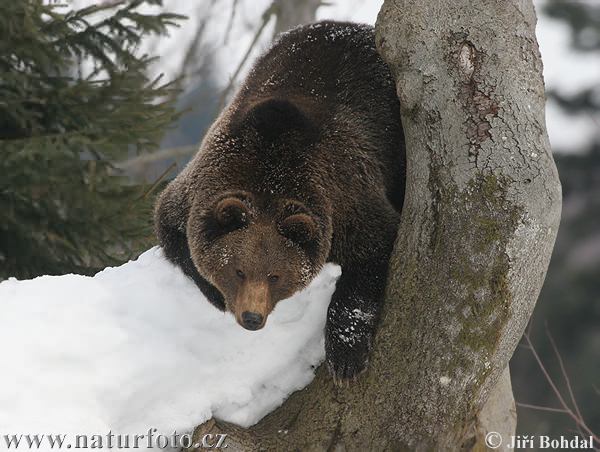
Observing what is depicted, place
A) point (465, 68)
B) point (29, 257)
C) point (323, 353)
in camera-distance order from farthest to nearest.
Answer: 1. point (29, 257)
2. point (323, 353)
3. point (465, 68)

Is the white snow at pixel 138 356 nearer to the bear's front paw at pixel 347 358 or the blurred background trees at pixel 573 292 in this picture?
the bear's front paw at pixel 347 358

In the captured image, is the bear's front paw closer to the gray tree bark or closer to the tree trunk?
the tree trunk

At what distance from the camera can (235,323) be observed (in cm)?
440

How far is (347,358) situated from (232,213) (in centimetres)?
111

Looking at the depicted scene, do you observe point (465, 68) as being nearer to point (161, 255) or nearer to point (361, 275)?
point (361, 275)

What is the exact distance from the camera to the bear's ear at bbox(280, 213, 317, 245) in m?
4.44

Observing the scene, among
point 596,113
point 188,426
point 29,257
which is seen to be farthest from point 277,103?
Answer: point 596,113

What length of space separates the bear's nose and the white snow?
0.14 metres

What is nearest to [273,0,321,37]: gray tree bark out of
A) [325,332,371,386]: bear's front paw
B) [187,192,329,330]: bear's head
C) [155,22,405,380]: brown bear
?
[155,22,405,380]: brown bear

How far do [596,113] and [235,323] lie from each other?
16864mm

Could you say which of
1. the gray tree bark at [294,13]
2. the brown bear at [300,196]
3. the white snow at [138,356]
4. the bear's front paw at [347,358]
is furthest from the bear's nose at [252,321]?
the gray tree bark at [294,13]

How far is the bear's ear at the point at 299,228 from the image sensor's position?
14.6 feet

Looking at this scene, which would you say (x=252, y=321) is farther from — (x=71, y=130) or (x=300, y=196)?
(x=71, y=130)

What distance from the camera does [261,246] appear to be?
14.7 ft
